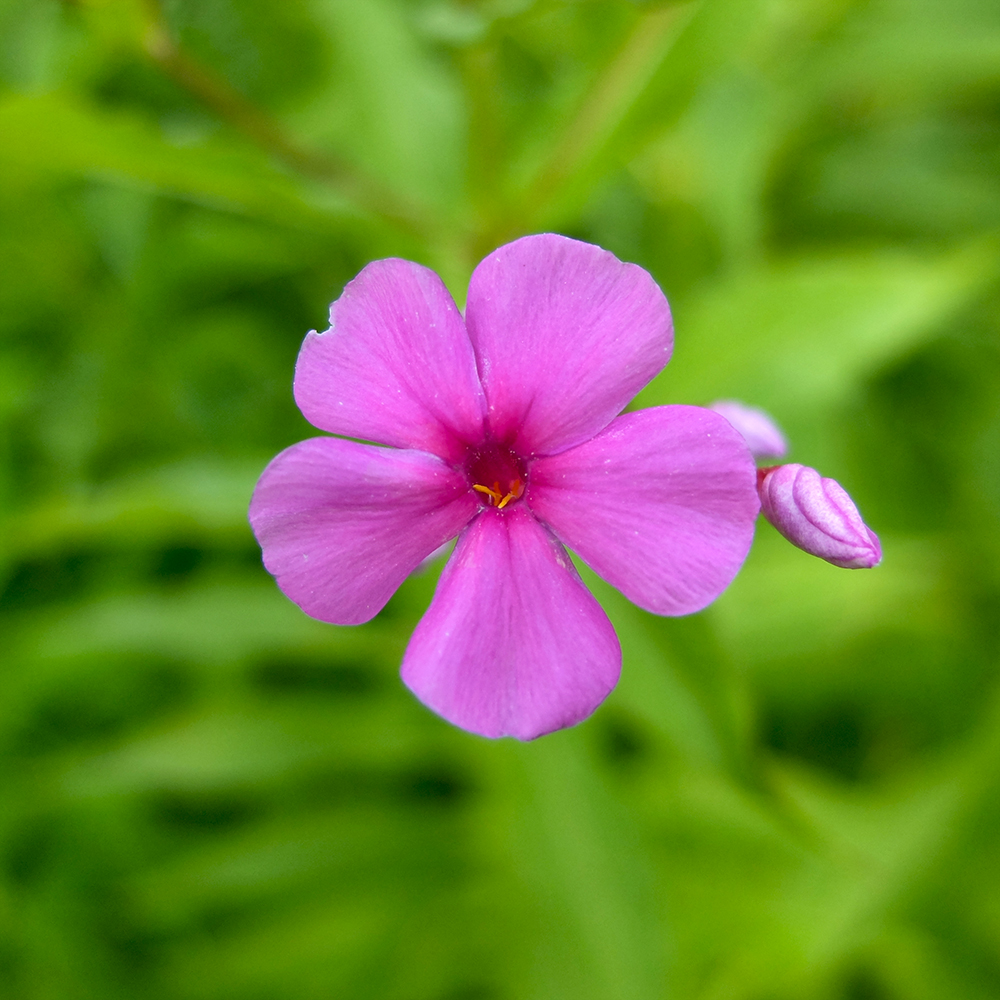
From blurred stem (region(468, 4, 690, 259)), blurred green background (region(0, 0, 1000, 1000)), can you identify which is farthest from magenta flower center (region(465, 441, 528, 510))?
blurred stem (region(468, 4, 690, 259))

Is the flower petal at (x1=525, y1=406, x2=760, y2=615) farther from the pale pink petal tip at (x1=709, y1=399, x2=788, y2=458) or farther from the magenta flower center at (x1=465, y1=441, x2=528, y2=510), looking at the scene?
the pale pink petal tip at (x1=709, y1=399, x2=788, y2=458)

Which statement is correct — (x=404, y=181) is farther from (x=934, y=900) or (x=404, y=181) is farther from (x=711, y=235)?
(x=934, y=900)

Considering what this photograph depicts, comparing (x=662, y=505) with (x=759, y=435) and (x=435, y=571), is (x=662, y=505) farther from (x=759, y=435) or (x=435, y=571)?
(x=435, y=571)

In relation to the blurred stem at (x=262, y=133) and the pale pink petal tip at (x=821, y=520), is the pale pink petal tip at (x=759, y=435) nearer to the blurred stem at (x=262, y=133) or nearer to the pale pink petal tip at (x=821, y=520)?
the pale pink petal tip at (x=821, y=520)

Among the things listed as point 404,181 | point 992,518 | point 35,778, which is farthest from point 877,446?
point 35,778

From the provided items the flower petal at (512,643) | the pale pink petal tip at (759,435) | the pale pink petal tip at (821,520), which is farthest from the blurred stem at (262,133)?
the pale pink petal tip at (821,520)

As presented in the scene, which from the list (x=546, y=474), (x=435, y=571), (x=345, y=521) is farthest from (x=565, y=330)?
(x=435, y=571)

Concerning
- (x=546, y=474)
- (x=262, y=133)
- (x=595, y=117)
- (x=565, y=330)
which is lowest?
(x=546, y=474)
